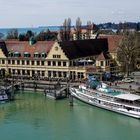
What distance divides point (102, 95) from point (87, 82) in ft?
19.5

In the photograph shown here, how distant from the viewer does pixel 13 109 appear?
48.6 meters

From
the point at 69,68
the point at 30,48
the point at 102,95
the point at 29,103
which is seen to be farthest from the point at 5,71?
the point at 102,95

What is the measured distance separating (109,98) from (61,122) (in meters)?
7.28

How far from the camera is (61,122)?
4203 cm

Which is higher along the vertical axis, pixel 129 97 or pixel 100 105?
pixel 129 97

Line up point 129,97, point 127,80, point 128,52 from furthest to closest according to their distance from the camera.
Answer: point 128,52 → point 127,80 → point 129,97

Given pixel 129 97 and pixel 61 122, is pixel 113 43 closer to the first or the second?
pixel 129 97

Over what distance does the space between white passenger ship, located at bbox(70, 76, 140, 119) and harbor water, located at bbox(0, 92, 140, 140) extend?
0.59 meters

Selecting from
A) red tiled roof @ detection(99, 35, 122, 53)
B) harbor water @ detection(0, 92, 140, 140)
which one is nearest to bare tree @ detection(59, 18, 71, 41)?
red tiled roof @ detection(99, 35, 122, 53)

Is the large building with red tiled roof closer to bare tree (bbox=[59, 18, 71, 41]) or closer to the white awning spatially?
the white awning

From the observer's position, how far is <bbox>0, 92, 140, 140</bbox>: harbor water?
123 feet

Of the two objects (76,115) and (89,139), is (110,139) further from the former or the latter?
(76,115)

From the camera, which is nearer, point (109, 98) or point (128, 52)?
point (109, 98)

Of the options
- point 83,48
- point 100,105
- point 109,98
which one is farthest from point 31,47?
point 109,98
